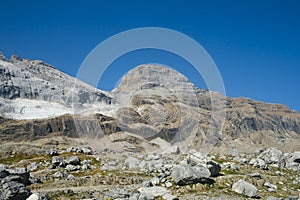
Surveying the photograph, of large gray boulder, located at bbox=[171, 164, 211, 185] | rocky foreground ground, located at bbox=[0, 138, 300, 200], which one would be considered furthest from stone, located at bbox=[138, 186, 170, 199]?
large gray boulder, located at bbox=[171, 164, 211, 185]

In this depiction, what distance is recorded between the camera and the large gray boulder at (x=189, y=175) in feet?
130

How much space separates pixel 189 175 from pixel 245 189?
20.1ft

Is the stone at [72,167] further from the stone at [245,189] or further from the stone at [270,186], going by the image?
the stone at [245,189]

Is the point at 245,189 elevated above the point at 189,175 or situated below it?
below

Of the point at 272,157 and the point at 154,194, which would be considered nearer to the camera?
the point at 154,194

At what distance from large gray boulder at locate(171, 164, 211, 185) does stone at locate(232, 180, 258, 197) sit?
3.37 meters

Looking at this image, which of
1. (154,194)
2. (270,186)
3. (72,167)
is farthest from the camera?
(72,167)

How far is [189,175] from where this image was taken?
39.7 metres

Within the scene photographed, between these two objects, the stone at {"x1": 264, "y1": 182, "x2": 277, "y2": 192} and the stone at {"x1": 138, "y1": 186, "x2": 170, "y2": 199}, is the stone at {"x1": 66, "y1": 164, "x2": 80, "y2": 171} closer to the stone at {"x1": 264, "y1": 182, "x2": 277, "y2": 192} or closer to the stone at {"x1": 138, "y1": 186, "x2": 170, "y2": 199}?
the stone at {"x1": 138, "y1": 186, "x2": 170, "y2": 199}

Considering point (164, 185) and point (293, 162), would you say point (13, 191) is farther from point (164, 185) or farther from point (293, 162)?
point (293, 162)

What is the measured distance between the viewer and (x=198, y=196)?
1416 inches

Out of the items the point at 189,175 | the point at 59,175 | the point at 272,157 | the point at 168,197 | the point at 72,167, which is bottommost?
the point at 59,175

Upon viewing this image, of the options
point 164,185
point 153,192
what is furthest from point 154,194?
point 164,185

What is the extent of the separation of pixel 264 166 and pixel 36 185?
40585 mm
